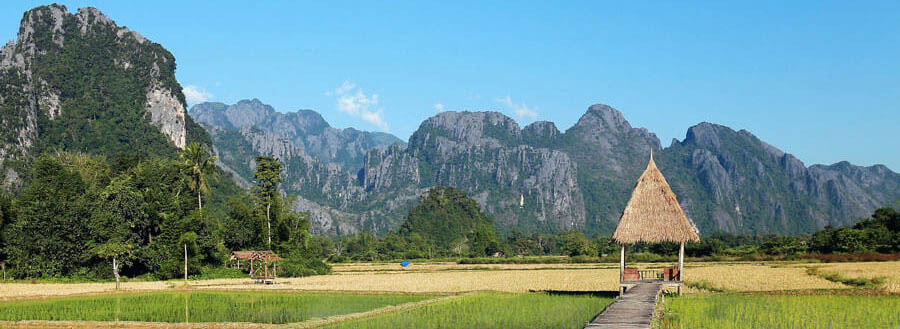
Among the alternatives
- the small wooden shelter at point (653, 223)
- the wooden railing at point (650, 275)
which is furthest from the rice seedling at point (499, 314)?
the wooden railing at point (650, 275)

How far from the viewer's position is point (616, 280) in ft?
119

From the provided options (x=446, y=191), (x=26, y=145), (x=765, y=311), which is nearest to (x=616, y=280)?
(x=765, y=311)

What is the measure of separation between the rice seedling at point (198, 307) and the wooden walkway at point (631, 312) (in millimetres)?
8288

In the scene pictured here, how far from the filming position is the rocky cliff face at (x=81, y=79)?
4210 inches

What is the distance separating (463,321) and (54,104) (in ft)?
374

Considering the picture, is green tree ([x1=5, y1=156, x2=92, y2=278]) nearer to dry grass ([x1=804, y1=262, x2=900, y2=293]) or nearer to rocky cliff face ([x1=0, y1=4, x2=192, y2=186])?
dry grass ([x1=804, y1=262, x2=900, y2=293])

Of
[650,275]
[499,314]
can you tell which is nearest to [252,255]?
[650,275]

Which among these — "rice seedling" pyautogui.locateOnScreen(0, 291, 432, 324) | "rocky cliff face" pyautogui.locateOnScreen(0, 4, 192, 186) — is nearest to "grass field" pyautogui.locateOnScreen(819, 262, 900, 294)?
"rice seedling" pyautogui.locateOnScreen(0, 291, 432, 324)

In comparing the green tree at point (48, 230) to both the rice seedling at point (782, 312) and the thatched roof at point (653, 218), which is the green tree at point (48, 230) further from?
the rice seedling at point (782, 312)

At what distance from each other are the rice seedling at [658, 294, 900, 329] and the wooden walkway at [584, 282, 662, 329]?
51cm

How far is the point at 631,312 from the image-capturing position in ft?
55.5

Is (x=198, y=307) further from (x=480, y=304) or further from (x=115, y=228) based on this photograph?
(x=115, y=228)

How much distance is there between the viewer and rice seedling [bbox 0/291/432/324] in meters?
21.6

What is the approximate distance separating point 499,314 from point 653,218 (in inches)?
335
